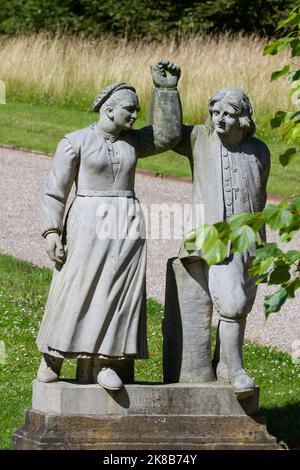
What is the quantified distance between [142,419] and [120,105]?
172cm

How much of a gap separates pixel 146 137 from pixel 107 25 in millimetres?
22187

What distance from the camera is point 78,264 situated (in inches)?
304

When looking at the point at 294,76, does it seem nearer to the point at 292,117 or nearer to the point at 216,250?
the point at 292,117

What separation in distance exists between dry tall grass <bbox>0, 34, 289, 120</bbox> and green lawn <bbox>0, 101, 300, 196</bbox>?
0.34 meters

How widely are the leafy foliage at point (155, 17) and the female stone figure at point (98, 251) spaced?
2101 centimetres

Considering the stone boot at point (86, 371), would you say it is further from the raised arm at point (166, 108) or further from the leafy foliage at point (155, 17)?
the leafy foliage at point (155, 17)

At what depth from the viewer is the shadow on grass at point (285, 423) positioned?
8.77 m

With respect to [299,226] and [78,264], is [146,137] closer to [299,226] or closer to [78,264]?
[78,264]

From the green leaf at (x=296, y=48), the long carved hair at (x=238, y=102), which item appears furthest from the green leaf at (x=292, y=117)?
the long carved hair at (x=238, y=102)

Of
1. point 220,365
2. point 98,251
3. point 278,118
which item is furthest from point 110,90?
point 220,365

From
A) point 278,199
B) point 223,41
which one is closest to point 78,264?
point 278,199

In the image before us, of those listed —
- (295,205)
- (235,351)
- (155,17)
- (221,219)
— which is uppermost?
(155,17)

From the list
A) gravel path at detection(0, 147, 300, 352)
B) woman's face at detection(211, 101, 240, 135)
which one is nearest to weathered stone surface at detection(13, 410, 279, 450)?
woman's face at detection(211, 101, 240, 135)

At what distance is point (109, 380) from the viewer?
773 cm
